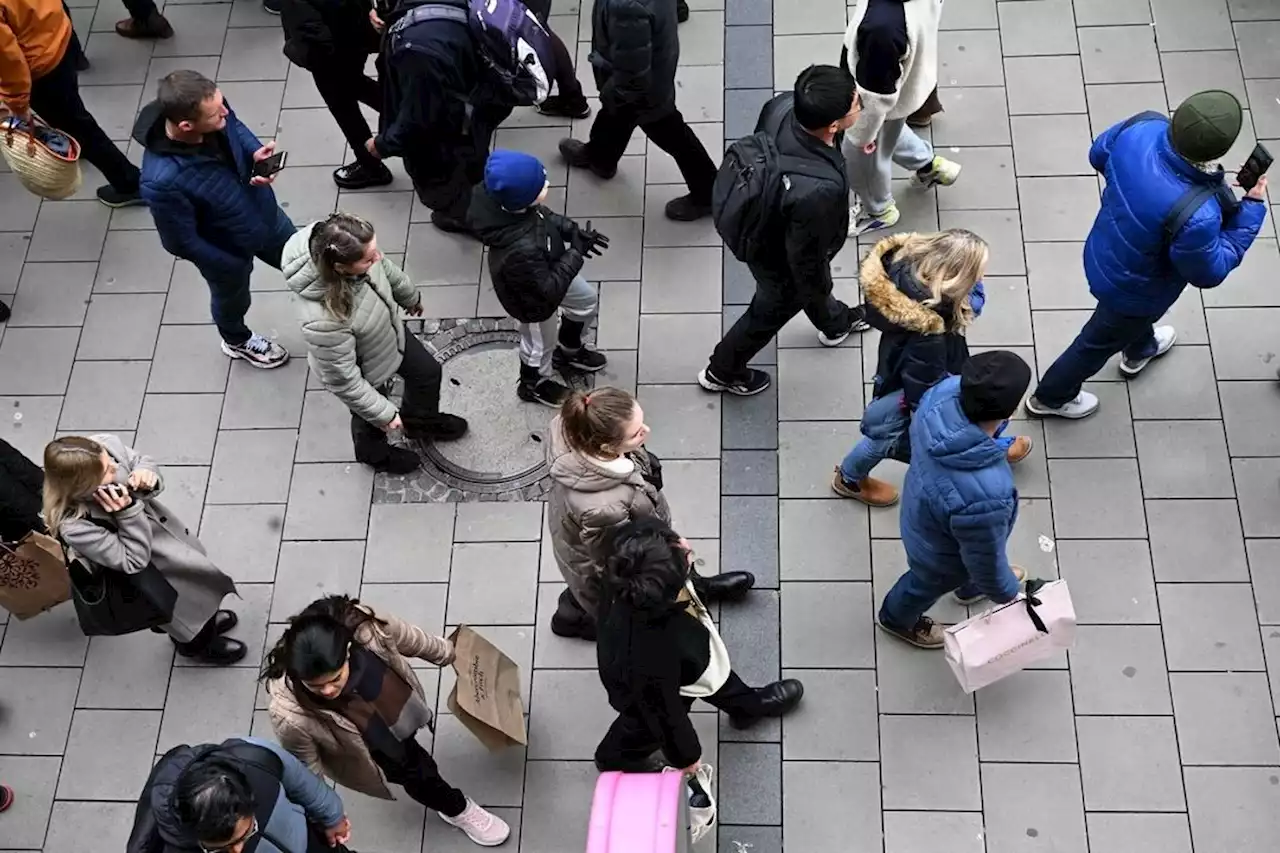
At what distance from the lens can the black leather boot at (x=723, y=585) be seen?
557 cm

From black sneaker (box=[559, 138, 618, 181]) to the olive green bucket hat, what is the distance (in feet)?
10.6

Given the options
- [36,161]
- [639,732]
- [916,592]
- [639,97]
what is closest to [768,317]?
[639,97]

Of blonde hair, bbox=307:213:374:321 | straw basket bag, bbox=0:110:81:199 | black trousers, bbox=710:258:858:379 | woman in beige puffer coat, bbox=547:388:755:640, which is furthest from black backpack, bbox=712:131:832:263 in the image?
straw basket bag, bbox=0:110:81:199

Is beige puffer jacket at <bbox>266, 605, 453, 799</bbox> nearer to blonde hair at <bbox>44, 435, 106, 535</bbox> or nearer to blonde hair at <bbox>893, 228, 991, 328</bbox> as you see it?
blonde hair at <bbox>44, 435, 106, 535</bbox>

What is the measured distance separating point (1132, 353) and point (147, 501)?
180 inches

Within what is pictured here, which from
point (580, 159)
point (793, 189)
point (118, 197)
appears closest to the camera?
point (793, 189)

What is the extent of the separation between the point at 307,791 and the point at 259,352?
2.97 m

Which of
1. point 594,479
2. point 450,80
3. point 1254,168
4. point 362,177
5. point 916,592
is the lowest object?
point 916,592

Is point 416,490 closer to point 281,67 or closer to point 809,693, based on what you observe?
point 809,693

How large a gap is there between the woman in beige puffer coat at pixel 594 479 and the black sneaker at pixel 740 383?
5.02ft

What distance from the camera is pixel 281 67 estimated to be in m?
7.74

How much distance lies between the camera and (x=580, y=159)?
708 centimetres

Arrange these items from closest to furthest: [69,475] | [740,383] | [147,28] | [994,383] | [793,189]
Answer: [994,383] → [69,475] → [793,189] → [740,383] → [147,28]

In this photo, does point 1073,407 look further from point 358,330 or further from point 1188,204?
point 358,330
